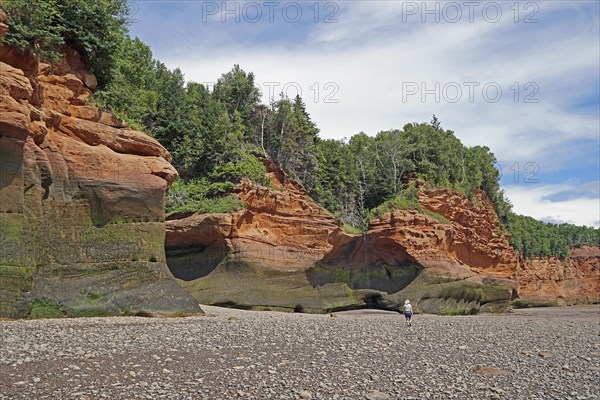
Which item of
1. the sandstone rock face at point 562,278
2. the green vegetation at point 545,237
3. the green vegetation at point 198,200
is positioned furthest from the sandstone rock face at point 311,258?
the sandstone rock face at point 562,278

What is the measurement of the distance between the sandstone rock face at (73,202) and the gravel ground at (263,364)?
1919 mm

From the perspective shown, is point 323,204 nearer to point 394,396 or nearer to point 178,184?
point 178,184

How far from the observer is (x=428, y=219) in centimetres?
4181

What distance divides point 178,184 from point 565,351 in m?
23.3

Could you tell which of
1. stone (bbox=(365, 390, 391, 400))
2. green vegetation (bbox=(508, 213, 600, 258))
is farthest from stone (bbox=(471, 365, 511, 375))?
green vegetation (bbox=(508, 213, 600, 258))

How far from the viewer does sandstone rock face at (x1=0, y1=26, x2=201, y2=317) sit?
1666cm

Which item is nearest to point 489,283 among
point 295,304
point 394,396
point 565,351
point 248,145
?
point 295,304

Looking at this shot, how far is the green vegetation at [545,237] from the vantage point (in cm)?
7131

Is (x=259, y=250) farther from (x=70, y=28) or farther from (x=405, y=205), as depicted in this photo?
(x=70, y=28)

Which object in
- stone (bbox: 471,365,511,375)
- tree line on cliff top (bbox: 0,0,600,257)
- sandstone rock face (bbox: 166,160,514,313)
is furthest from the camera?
sandstone rock face (bbox: 166,160,514,313)

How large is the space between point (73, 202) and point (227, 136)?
52.3 feet

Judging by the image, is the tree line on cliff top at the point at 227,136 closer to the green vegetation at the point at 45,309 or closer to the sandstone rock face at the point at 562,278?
the green vegetation at the point at 45,309

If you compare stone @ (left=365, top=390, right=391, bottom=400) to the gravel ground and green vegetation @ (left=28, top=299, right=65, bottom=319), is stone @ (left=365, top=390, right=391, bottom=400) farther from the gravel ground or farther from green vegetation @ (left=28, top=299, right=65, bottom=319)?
green vegetation @ (left=28, top=299, right=65, bottom=319)

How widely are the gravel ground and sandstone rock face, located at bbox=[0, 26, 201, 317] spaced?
75.5 inches
